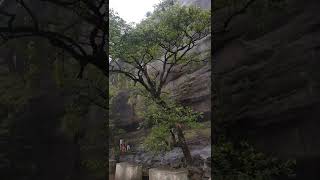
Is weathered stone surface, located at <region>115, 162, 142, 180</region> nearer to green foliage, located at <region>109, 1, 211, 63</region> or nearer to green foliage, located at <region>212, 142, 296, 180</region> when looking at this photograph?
green foliage, located at <region>109, 1, 211, 63</region>

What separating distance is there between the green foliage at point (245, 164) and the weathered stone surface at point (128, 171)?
2743 millimetres

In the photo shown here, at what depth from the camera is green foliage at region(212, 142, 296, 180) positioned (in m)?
1.90

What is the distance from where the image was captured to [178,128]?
441 cm

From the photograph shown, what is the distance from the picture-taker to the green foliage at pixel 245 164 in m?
1.90

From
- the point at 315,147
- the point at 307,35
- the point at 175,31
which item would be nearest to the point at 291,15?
the point at 307,35

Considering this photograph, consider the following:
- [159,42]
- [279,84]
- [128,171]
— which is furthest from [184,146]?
[279,84]

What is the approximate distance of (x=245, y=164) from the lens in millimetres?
1939

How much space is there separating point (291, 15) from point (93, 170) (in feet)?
4.93

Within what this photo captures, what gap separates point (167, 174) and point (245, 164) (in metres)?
2.62

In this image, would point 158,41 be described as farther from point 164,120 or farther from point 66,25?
point 66,25

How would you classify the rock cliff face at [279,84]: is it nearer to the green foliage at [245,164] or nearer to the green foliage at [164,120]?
the green foliage at [245,164]

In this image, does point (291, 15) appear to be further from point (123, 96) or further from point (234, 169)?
point (123, 96)

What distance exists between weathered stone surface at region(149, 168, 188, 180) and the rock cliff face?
2.56 meters

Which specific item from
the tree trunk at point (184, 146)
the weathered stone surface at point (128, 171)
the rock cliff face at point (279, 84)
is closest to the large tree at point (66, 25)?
the rock cliff face at point (279, 84)
